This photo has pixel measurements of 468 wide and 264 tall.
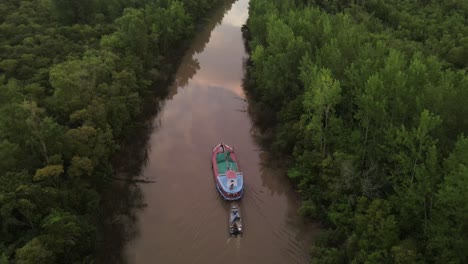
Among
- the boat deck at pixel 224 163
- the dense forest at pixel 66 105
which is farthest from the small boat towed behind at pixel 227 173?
the dense forest at pixel 66 105

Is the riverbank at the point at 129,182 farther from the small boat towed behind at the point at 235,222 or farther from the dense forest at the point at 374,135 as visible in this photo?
the dense forest at the point at 374,135

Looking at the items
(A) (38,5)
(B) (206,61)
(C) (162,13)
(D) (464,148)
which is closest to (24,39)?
(A) (38,5)

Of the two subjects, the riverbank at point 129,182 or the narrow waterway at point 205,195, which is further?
the riverbank at point 129,182

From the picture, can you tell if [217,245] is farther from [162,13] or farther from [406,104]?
[162,13]

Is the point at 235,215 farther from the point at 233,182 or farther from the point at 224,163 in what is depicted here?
the point at 224,163

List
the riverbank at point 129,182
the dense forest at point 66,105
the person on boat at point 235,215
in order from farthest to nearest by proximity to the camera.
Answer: the person on boat at point 235,215 < the riverbank at point 129,182 < the dense forest at point 66,105

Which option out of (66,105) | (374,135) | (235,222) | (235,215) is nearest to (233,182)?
(235,215)

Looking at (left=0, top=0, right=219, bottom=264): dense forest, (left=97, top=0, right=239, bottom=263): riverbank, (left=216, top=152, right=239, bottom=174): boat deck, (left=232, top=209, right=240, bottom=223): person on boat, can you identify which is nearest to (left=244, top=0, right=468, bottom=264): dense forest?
(left=216, top=152, right=239, bottom=174): boat deck
